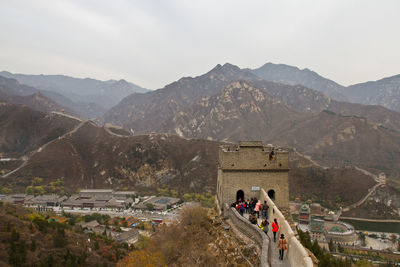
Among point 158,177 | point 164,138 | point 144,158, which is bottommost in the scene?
point 158,177

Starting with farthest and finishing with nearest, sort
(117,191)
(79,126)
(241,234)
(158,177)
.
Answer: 1. (79,126)
2. (158,177)
3. (117,191)
4. (241,234)

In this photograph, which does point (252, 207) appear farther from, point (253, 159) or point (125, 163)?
point (125, 163)

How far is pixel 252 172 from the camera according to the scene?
19.2 m

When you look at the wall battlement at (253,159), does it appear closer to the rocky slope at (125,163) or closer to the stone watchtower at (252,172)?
the stone watchtower at (252,172)

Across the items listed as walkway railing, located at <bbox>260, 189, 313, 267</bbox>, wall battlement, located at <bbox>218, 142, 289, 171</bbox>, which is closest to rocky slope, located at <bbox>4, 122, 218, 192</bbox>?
wall battlement, located at <bbox>218, 142, 289, 171</bbox>

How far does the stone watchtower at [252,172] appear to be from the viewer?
63.0 feet

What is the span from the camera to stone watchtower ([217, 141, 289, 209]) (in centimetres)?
1920

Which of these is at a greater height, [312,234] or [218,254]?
[218,254]

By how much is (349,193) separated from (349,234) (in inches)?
1412

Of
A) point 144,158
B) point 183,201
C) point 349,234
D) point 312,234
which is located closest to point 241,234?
point 312,234

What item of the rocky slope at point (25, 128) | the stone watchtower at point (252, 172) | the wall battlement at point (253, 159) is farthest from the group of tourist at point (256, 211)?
the rocky slope at point (25, 128)

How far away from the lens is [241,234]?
15.4m

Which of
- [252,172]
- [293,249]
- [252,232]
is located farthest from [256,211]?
[293,249]

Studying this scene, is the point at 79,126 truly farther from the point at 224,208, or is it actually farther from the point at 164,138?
the point at 224,208
